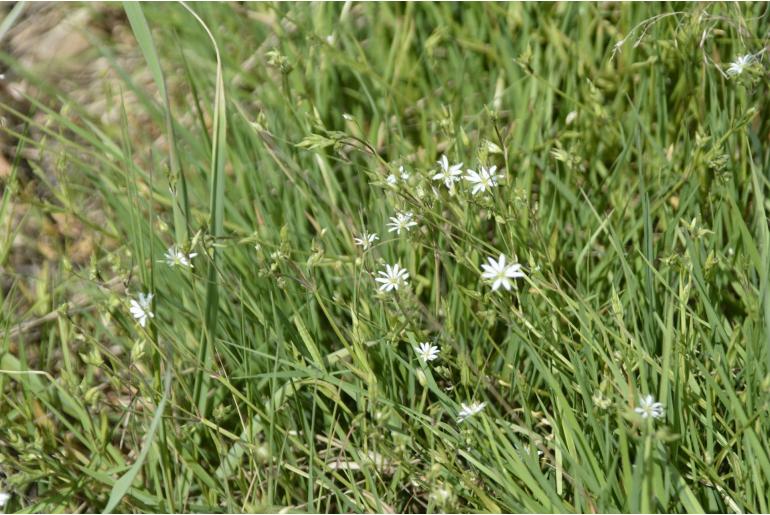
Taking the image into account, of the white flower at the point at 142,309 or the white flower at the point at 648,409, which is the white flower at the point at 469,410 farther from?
the white flower at the point at 142,309

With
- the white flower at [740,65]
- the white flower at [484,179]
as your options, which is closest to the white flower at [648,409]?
the white flower at [484,179]

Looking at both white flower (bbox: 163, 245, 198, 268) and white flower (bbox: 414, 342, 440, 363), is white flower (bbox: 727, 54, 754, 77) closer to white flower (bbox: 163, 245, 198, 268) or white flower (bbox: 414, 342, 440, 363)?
white flower (bbox: 414, 342, 440, 363)

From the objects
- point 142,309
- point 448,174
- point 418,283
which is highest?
point 448,174

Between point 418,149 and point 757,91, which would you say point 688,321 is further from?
point 418,149

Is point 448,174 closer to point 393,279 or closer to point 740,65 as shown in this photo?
point 393,279

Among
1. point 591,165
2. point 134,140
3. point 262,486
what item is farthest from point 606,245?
point 134,140

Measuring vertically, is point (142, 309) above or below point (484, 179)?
below

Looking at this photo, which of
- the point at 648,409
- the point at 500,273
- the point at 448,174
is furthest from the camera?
the point at 448,174

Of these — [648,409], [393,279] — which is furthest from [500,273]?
[648,409]
